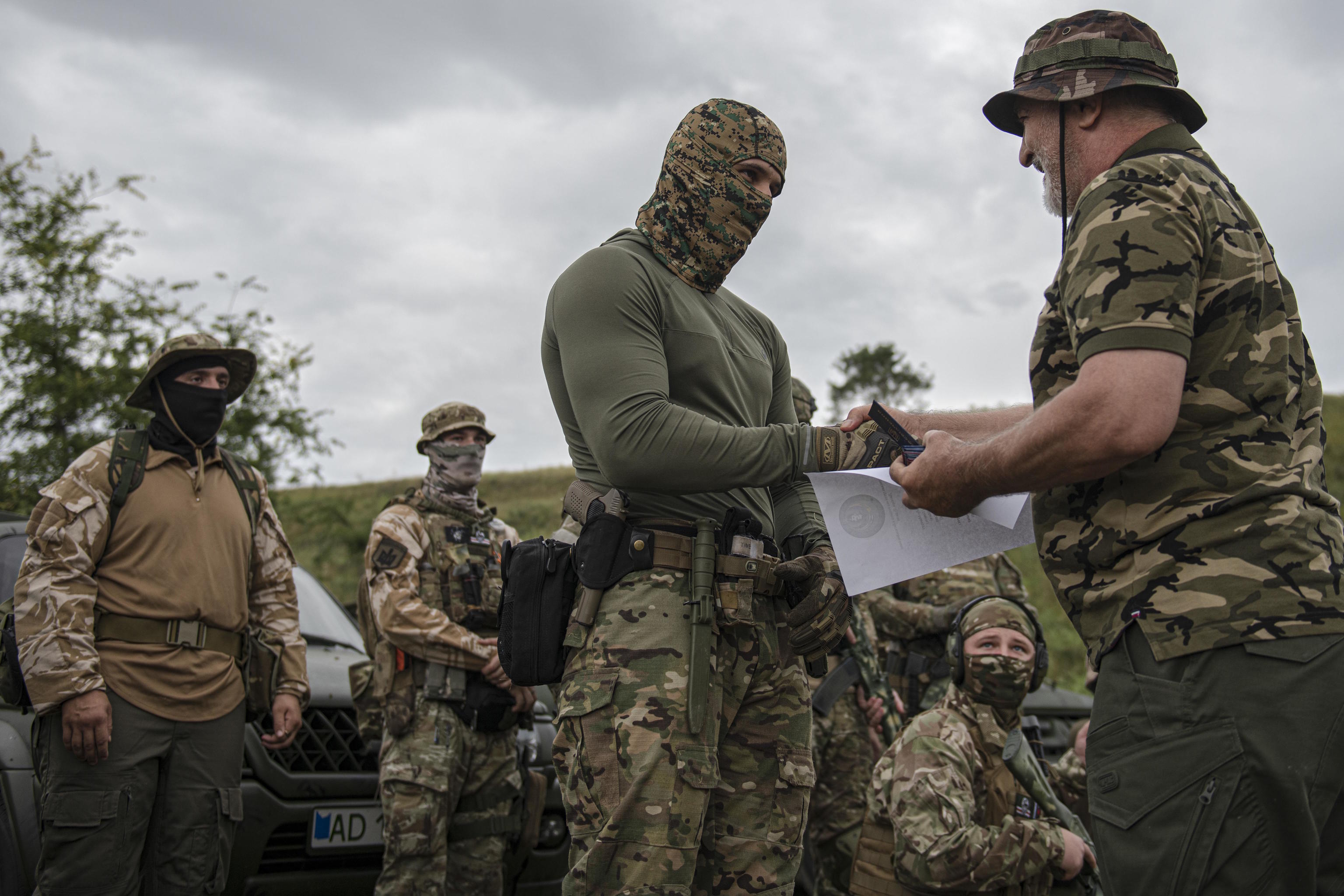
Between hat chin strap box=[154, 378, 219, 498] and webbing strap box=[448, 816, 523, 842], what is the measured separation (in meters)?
2.03

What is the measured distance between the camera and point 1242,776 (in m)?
1.82

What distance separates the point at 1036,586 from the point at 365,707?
19112 millimetres

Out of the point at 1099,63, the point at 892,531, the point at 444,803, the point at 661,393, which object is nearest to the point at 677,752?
the point at 892,531

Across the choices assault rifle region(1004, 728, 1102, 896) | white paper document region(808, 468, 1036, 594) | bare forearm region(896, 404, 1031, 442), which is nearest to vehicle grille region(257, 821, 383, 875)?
assault rifle region(1004, 728, 1102, 896)

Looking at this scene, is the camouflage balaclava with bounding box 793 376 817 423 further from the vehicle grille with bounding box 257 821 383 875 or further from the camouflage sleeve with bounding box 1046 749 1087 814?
the vehicle grille with bounding box 257 821 383 875

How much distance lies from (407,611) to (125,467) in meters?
1.51

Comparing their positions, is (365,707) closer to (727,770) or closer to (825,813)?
(825,813)

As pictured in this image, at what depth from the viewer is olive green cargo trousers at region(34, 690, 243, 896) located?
12.0ft

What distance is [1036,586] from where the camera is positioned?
2173 centimetres

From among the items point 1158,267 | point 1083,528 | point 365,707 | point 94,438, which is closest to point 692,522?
point 1083,528

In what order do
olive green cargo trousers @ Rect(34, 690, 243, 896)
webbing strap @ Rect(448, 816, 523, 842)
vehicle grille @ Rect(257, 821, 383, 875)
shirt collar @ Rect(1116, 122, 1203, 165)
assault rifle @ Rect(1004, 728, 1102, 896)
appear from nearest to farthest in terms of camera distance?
1. shirt collar @ Rect(1116, 122, 1203, 165)
2. olive green cargo trousers @ Rect(34, 690, 243, 896)
3. assault rifle @ Rect(1004, 728, 1102, 896)
4. vehicle grille @ Rect(257, 821, 383, 875)
5. webbing strap @ Rect(448, 816, 523, 842)

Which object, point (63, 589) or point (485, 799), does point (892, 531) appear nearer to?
point (63, 589)

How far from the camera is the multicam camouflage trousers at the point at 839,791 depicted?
5191 mm

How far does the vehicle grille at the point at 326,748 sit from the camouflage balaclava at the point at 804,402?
9.89 feet
